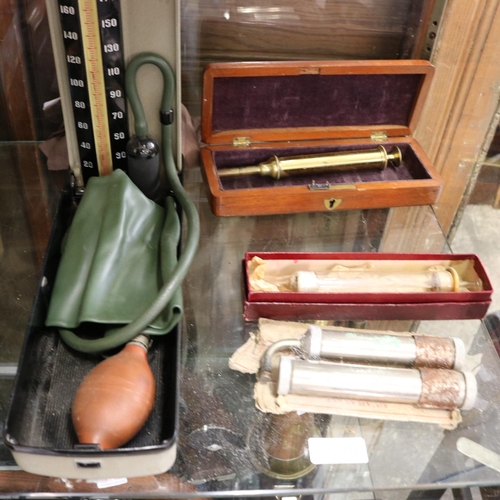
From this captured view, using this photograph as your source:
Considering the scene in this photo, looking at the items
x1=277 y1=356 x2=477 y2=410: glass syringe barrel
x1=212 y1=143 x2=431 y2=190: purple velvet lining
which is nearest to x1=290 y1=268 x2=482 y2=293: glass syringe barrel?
x1=277 y1=356 x2=477 y2=410: glass syringe barrel

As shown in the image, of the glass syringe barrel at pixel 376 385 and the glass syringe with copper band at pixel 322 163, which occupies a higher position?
the glass syringe with copper band at pixel 322 163

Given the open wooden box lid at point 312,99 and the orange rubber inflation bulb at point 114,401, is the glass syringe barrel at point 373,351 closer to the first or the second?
the orange rubber inflation bulb at point 114,401

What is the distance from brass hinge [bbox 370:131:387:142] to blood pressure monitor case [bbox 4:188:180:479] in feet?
2.03

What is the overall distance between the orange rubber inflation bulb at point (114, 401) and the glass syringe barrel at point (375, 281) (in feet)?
0.96

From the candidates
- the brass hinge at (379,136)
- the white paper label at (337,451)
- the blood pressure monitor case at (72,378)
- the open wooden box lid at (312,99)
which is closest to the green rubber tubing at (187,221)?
the blood pressure monitor case at (72,378)

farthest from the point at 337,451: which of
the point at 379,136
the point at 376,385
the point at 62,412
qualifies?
the point at 379,136

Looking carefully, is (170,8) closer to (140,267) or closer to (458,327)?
(140,267)

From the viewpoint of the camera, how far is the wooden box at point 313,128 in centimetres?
100

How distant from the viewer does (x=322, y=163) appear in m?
1.08

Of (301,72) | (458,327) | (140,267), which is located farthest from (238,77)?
(458,327)

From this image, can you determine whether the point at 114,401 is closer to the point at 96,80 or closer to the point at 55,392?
the point at 55,392

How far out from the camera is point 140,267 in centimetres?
81

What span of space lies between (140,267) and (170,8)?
38 centimetres

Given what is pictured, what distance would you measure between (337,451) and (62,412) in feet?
1.17
